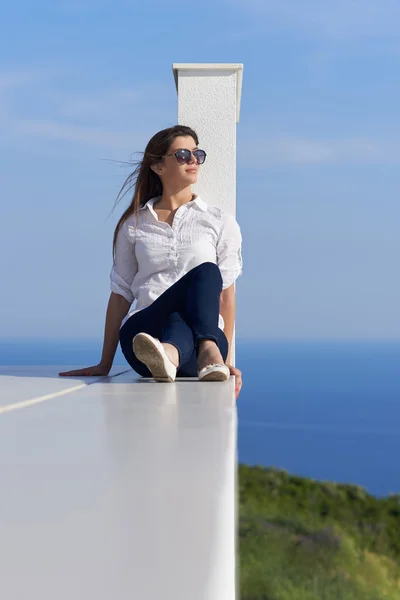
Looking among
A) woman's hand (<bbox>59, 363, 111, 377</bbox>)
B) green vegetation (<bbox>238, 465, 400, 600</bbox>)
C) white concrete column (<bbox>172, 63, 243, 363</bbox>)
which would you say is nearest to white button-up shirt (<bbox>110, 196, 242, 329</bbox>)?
woman's hand (<bbox>59, 363, 111, 377</bbox>)

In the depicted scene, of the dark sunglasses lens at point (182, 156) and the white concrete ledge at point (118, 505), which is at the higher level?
the dark sunglasses lens at point (182, 156)

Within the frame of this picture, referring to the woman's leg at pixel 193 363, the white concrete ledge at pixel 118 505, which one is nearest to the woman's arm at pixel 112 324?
the woman's leg at pixel 193 363

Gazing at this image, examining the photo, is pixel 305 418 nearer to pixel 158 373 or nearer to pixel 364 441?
pixel 364 441

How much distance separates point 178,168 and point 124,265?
0.56 m

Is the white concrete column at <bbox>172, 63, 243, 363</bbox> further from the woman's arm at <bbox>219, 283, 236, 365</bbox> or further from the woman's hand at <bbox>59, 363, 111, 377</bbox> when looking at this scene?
the woman's hand at <bbox>59, 363, 111, 377</bbox>

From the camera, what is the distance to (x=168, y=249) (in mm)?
3854

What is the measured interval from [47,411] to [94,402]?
255 mm

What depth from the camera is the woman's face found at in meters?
3.99

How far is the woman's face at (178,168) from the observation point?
13.1ft

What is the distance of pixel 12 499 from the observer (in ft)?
3.74

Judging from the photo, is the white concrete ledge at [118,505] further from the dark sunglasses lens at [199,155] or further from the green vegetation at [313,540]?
the green vegetation at [313,540]

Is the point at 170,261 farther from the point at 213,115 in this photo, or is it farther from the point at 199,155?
the point at 213,115

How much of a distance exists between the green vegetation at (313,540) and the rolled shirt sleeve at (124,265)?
11882 mm

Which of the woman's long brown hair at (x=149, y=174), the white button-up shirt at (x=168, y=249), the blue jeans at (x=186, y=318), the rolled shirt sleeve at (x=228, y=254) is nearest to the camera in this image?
the blue jeans at (x=186, y=318)
